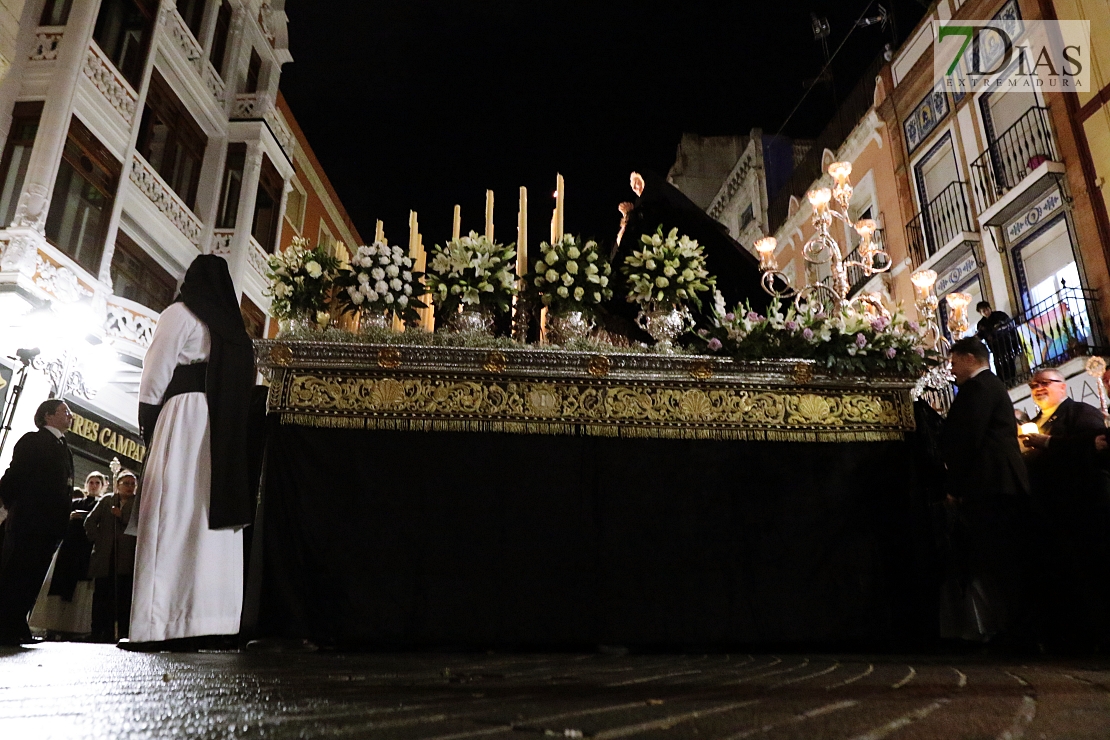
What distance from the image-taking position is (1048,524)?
353 centimetres

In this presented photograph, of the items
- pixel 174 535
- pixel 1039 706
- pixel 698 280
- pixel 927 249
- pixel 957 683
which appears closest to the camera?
pixel 1039 706

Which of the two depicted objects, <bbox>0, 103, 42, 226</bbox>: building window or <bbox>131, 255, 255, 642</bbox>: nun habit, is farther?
<bbox>0, 103, 42, 226</bbox>: building window

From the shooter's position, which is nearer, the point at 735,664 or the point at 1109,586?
the point at 735,664

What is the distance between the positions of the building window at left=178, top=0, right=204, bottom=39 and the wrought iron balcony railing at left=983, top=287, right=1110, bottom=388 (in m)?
13.6

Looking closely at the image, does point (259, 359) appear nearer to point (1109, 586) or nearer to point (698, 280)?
point (698, 280)

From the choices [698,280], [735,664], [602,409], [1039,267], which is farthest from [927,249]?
[735,664]

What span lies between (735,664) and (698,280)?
2.25m

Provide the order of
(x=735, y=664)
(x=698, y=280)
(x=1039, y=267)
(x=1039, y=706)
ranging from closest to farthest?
(x=1039, y=706) < (x=735, y=664) < (x=698, y=280) < (x=1039, y=267)

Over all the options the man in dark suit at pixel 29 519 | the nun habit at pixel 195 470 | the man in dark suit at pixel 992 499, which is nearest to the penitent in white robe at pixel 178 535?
the nun habit at pixel 195 470

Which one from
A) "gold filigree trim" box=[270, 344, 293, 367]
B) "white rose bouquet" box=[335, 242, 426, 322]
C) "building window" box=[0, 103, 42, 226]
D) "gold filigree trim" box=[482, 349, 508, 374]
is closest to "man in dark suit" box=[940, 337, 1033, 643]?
"gold filigree trim" box=[482, 349, 508, 374]

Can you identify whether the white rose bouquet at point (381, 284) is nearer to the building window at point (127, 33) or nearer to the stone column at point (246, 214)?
the building window at point (127, 33)

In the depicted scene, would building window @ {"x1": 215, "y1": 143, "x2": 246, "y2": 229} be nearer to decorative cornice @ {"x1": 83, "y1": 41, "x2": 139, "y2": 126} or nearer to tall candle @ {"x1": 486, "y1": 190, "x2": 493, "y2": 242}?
decorative cornice @ {"x1": 83, "y1": 41, "x2": 139, "y2": 126}

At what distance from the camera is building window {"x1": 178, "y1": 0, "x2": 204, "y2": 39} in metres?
12.5

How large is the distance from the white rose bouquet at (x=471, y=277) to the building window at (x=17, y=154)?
699cm
